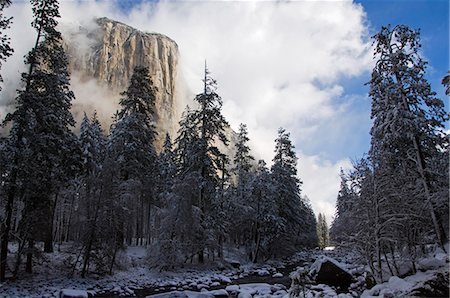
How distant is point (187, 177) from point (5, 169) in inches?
506

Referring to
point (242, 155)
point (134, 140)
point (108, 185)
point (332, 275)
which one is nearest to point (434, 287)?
point (332, 275)

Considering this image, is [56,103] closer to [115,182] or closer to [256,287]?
[115,182]

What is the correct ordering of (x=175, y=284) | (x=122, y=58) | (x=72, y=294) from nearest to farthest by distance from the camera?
(x=72, y=294) → (x=175, y=284) → (x=122, y=58)

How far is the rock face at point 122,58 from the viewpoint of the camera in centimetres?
11506

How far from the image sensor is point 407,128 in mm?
18344

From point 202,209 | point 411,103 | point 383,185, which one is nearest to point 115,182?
point 202,209

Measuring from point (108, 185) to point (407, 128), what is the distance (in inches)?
717

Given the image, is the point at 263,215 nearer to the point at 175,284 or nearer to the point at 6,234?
the point at 175,284

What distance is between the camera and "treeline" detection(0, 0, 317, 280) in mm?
16250

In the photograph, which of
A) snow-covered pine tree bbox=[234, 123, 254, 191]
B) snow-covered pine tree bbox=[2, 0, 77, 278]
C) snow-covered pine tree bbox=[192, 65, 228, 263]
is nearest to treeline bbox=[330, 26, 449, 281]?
snow-covered pine tree bbox=[192, 65, 228, 263]

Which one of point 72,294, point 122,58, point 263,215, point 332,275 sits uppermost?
point 122,58

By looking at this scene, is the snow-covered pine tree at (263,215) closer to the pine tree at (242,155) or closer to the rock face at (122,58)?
the pine tree at (242,155)

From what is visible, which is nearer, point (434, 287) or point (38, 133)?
point (434, 287)

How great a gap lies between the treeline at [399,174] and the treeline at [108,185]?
12414mm
